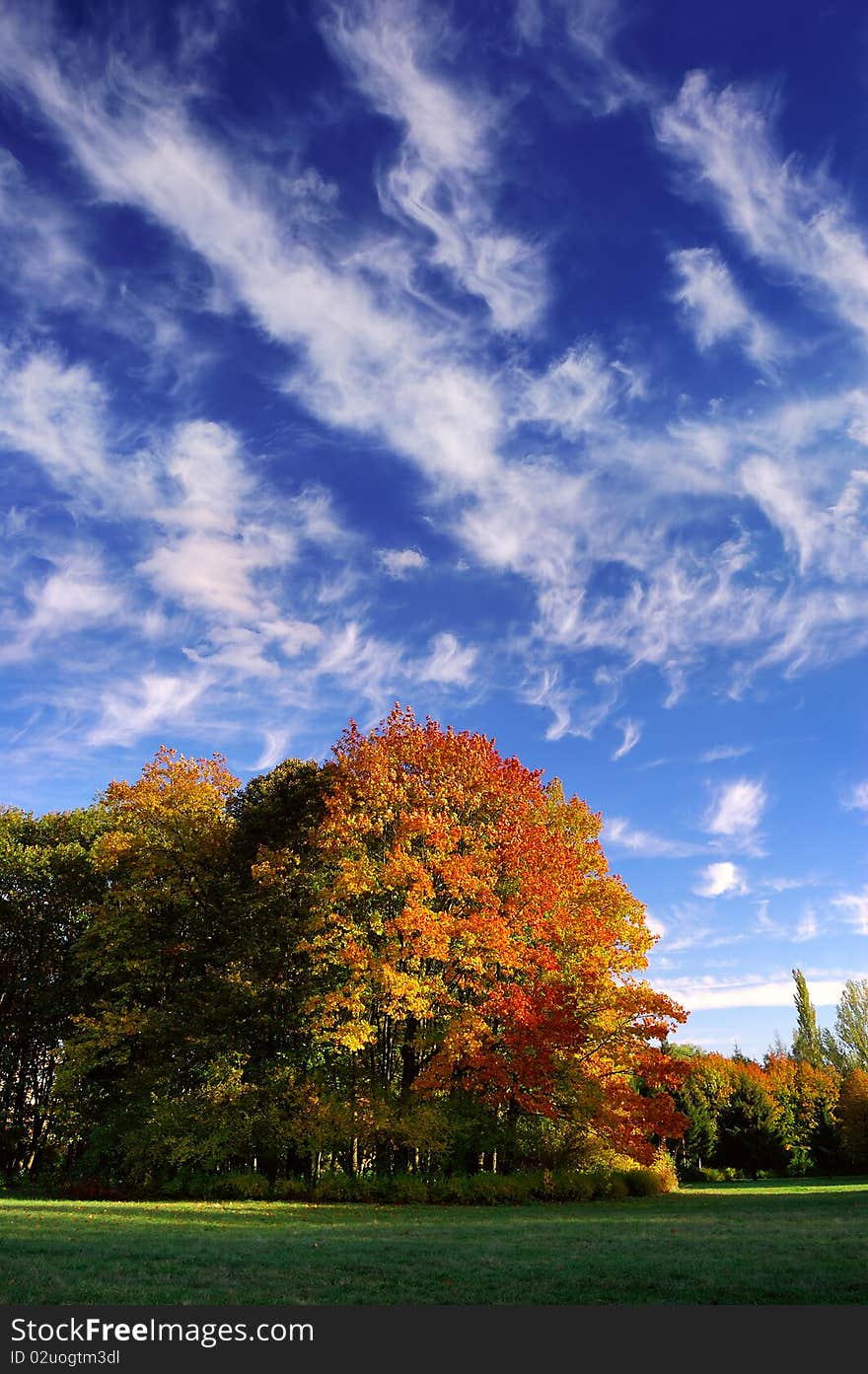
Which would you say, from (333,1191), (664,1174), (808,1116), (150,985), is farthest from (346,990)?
(808,1116)

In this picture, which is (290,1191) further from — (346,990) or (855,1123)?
(855,1123)

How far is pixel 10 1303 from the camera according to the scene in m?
7.39

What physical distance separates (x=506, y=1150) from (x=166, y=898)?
14071 mm

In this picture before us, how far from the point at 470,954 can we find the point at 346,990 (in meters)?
3.73

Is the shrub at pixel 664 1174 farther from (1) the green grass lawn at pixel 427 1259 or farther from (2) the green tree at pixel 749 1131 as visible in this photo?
(2) the green tree at pixel 749 1131

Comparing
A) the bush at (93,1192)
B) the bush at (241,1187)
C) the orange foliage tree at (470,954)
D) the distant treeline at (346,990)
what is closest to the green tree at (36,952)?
the distant treeline at (346,990)

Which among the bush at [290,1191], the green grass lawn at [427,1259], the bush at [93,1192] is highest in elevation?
the green grass lawn at [427,1259]

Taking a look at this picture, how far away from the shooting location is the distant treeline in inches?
977

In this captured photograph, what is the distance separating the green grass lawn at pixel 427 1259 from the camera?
27.1 feet

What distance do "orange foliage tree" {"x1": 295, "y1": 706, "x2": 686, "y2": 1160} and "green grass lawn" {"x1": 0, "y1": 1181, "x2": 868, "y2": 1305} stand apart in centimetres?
620

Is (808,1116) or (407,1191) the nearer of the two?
(407,1191)

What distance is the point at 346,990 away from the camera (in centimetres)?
2530

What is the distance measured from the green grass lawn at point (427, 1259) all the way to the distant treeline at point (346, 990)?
692 cm

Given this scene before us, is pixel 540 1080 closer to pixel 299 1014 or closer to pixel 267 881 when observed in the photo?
pixel 299 1014
